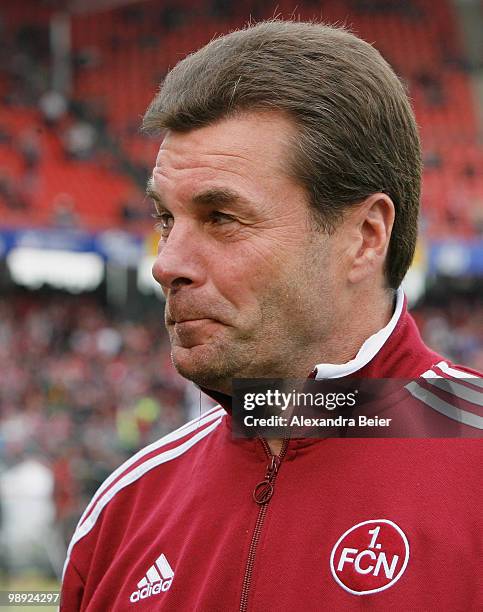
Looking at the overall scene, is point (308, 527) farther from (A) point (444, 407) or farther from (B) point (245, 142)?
(B) point (245, 142)

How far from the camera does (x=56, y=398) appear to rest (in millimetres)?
13453

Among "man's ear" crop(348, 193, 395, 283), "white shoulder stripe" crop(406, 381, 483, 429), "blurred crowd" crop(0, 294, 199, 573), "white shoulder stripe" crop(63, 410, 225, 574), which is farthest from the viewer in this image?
"blurred crowd" crop(0, 294, 199, 573)

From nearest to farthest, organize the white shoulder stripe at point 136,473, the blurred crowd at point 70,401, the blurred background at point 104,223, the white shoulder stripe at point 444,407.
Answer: the white shoulder stripe at point 444,407 → the white shoulder stripe at point 136,473 → the blurred crowd at point 70,401 → the blurred background at point 104,223

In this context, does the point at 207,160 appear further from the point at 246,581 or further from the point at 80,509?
the point at 80,509

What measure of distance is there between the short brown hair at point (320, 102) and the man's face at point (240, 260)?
3 cm

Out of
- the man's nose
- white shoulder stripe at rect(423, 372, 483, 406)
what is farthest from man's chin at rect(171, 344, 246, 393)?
white shoulder stripe at rect(423, 372, 483, 406)

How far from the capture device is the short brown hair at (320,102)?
1617 millimetres

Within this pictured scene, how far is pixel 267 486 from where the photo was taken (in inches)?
63.7

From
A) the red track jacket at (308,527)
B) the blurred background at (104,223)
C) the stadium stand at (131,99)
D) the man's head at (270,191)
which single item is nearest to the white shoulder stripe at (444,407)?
the red track jacket at (308,527)

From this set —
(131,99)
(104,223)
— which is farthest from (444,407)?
(131,99)

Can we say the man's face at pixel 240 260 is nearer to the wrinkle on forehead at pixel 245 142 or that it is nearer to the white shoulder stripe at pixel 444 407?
the wrinkle on forehead at pixel 245 142

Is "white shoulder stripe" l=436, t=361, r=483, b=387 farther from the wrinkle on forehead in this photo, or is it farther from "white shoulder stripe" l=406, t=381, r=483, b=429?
the wrinkle on forehead

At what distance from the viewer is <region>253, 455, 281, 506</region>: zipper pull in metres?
1.60

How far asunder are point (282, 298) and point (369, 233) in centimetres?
21
